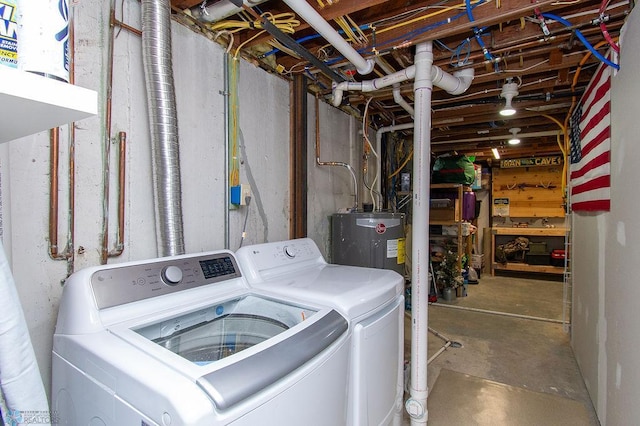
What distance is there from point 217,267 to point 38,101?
939mm

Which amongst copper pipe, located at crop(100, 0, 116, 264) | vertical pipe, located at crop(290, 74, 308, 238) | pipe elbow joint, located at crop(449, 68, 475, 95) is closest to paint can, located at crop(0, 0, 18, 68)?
copper pipe, located at crop(100, 0, 116, 264)

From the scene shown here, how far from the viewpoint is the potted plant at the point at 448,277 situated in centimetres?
442

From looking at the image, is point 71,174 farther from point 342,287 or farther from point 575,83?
point 575,83

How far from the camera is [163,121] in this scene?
126 cm

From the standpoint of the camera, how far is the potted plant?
4418 millimetres

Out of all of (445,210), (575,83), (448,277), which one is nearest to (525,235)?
(445,210)

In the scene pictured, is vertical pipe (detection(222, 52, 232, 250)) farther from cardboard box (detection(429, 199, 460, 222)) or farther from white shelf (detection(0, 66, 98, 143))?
cardboard box (detection(429, 199, 460, 222))

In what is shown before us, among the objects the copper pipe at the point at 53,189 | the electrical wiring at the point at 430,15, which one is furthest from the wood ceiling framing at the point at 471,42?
the copper pipe at the point at 53,189

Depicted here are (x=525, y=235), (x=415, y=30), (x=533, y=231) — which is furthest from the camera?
(x=525, y=235)

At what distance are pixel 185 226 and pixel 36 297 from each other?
0.59 m

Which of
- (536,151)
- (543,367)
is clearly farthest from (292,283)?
(536,151)

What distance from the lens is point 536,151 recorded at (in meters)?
5.08

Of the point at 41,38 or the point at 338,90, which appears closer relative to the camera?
the point at 41,38

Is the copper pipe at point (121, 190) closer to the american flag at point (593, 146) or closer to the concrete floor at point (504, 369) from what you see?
the concrete floor at point (504, 369)
